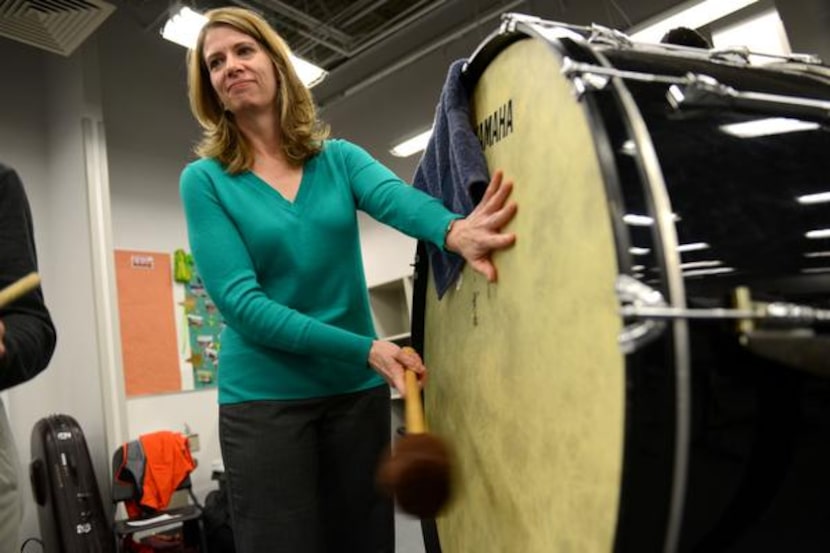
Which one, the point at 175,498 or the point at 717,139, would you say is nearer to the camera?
the point at 717,139

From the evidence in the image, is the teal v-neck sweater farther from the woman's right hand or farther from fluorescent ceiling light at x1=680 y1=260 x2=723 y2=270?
fluorescent ceiling light at x1=680 y1=260 x2=723 y2=270

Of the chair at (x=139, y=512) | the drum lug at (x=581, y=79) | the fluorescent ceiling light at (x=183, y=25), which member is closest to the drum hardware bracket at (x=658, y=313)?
the drum lug at (x=581, y=79)

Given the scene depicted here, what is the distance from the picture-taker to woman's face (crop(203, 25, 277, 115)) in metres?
1.16

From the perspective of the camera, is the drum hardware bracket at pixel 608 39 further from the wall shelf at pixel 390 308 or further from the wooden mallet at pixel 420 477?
the wall shelf at pixel 390 308

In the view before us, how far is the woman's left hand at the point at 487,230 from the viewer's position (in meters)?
0.88

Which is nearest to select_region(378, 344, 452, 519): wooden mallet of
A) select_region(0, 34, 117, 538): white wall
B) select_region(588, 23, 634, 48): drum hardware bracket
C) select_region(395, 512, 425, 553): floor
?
select_region(588, 23, 634, 48): drum hardware bracket

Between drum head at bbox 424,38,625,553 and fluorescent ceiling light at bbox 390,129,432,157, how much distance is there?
3.22 metres

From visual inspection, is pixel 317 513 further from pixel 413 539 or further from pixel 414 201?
pixel 413 539

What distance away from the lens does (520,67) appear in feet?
2.87

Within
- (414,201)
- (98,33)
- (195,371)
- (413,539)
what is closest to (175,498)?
(195,371)

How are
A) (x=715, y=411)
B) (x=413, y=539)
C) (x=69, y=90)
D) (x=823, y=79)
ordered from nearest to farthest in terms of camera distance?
(x=715, y=411) < (x=823, y=79) < (x=413, y=539) < (x=69, y=90)

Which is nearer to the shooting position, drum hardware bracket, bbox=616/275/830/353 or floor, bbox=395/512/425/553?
drum hardware bracket, bbox=616/275/830/353

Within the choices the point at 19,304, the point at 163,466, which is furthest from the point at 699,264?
the point at 163,466

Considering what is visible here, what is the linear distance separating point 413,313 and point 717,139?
26.9 inches
